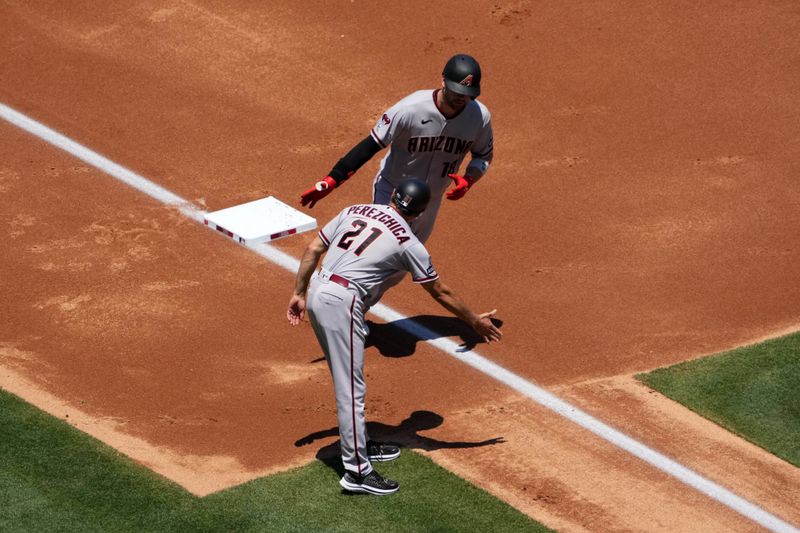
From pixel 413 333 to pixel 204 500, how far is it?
9.24 feet

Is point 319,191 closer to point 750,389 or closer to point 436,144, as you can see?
point 436,144

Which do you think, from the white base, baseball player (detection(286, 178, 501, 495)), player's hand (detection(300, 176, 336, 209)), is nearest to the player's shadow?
baseball player (detection(286, 178, 501, 495))

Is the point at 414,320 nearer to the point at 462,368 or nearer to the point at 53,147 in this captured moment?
the point at 462,368

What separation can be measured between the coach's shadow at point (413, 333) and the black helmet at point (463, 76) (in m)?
2.05

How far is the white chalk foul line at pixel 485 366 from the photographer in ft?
30.0

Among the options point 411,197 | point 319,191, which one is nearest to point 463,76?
point 319,191

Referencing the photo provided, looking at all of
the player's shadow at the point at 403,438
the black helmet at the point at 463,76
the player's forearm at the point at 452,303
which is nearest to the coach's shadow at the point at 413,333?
the player's shadow at the point at 403,438

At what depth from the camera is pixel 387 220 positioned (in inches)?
356

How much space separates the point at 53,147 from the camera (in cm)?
1364

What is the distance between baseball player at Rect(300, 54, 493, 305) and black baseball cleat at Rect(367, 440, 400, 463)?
1257 mm

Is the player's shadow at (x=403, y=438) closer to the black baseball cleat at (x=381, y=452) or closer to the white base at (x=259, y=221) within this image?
the black baseball cleat at (x=381, y=452)

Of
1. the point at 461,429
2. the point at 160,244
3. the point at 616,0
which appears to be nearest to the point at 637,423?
the point at 461,429

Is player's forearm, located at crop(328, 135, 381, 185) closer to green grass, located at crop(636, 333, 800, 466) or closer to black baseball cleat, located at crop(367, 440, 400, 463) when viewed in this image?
black baseball cleat, located at crop(367, 440, 400, 463)

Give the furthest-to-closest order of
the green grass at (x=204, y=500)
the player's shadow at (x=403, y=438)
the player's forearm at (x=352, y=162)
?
the player's forearm at (x=352, y=162) < the player's shadow at (x=403, y=438) < the green grass at (x=204, y=500)
